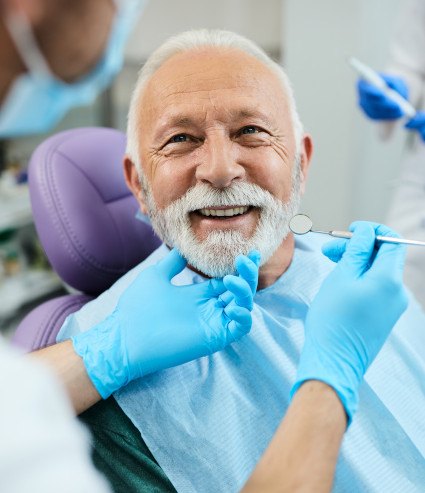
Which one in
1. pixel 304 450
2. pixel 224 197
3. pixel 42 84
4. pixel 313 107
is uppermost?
pixel 42 84

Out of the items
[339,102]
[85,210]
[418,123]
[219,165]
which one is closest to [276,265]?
[219,165]

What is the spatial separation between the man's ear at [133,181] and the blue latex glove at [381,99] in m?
1.04

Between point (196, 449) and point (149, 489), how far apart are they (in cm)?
12

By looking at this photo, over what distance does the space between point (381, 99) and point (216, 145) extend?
1056mm

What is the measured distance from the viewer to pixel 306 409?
2.51 feet

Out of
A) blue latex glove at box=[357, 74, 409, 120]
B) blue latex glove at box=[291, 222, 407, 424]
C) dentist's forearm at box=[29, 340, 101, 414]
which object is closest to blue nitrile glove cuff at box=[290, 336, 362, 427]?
blue latex glove at box=[291, 222, 407, 424]

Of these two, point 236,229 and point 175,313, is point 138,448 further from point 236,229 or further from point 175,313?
point 236,229

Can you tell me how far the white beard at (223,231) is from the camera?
111cm

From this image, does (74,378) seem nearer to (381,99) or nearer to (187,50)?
(187,50)

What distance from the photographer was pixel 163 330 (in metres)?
1.04

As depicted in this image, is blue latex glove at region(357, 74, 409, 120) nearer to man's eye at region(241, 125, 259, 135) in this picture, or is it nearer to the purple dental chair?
man's eye at region(241, 125, 259, 135)

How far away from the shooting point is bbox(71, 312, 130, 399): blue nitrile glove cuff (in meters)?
1.01

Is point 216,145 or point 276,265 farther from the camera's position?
point 276,265

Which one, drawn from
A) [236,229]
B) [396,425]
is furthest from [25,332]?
[396,425]
